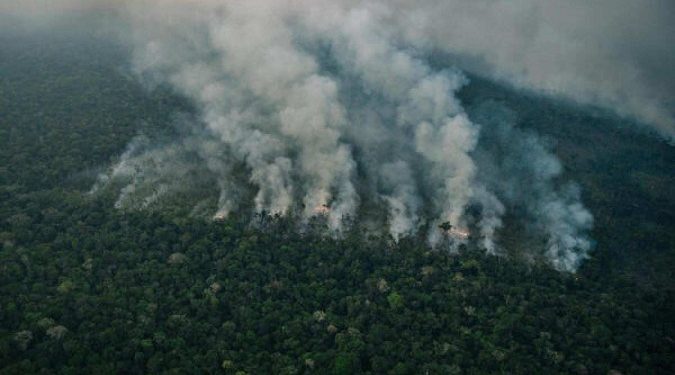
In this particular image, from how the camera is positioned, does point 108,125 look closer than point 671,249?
No

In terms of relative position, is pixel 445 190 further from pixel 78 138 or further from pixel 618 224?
pixel 78 138

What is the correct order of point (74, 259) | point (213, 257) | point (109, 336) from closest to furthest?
point (109, 336)
point (74, 259)
point (213, 257)

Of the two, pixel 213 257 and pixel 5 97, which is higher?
pixel 5 97

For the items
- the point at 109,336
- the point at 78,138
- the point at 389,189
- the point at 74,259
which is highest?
the point at 389,189

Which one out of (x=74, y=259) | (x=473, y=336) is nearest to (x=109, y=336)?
(x=74, y=259)

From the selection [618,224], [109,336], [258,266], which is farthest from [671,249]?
[109,336]

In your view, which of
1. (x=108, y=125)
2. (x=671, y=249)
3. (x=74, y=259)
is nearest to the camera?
(x=74, y=259)
